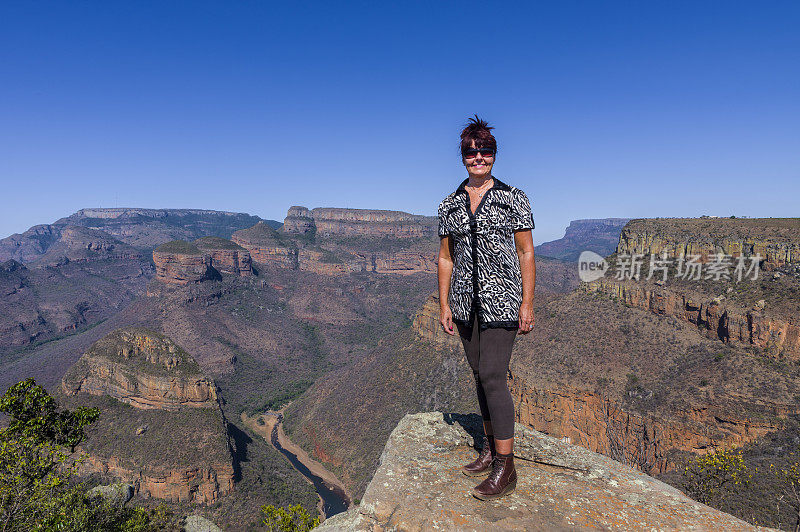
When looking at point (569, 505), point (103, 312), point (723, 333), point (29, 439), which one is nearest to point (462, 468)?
point (569, 505)

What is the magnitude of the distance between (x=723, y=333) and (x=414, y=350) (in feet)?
130

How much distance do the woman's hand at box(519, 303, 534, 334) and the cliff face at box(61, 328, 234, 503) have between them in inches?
2110

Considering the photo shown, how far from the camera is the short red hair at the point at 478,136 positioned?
5.61 meters

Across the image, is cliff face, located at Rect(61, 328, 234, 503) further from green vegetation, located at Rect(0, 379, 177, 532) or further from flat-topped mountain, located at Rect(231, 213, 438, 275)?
flat-topped mountain, located at Rect(231, 213, 438, 275)

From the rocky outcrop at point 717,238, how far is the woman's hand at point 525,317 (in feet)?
173

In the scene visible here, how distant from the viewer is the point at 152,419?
51.9 m

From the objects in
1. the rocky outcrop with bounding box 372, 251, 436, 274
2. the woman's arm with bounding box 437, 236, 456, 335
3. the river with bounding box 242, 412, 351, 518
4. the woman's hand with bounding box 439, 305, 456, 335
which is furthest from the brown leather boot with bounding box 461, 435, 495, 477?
the rocky outcrop with bounding box 372, 251, 436, 274

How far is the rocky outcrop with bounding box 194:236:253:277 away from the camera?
147 meters

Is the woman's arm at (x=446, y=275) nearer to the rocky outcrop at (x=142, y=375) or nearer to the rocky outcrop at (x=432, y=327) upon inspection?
the rocky outcrop at (x=432, y=327)

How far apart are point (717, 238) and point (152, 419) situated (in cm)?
7207

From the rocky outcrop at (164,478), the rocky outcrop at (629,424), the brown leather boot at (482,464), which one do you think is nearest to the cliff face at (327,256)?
the rocky outcrop at (164,478)

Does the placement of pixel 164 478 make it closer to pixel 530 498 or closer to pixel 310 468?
pixel 310 468

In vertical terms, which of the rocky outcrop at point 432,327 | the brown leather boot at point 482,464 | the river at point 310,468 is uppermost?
the brown leather boot at point 482,464

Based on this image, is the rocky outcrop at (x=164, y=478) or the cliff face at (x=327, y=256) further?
the cliff face at (x=327, y=256)
